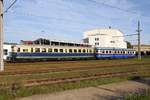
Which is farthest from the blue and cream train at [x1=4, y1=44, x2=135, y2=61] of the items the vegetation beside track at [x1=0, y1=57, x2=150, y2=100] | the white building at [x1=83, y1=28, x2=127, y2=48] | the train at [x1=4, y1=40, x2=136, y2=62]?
the white building at [x1=83, y1=28, x2=127, y2=48]

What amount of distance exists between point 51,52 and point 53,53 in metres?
0.48

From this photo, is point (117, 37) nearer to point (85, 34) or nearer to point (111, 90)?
point (85, 34)

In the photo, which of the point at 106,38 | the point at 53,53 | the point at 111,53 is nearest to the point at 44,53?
the point at 53,53

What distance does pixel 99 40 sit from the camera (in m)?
118

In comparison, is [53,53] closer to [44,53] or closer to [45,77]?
[44,53]

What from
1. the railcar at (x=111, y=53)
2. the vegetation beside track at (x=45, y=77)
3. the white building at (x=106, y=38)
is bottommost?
the vegetation beside track at (x=45, y=77)

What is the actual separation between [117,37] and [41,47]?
264 feet

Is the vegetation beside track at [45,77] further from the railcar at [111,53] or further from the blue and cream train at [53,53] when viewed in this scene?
the railcar at [111,53]

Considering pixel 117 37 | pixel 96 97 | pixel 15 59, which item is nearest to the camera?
pixel 96 97

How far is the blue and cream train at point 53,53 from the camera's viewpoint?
3806 cm

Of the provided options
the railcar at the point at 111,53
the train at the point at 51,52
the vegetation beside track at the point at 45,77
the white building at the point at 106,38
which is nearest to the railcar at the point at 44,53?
the train at the point at 51,52

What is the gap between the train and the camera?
38119mm

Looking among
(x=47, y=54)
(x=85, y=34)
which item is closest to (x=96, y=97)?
(x=47, y=54)

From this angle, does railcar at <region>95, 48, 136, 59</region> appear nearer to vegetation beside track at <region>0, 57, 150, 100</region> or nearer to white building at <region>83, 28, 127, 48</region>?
vegetation beside track at <region>0, 57, 150, 100</region>
